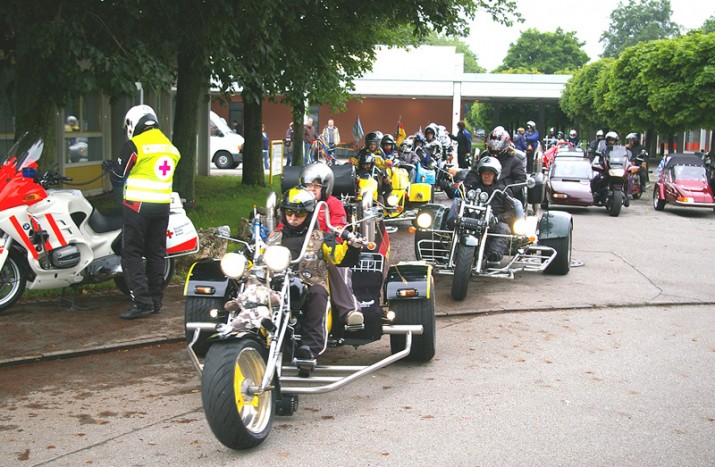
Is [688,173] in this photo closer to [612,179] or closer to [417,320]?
[612,179]

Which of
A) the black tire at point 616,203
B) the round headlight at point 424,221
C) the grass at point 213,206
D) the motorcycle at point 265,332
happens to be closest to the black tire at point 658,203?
the black tire at point 616,203

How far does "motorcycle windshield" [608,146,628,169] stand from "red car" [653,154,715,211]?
1.01 metres

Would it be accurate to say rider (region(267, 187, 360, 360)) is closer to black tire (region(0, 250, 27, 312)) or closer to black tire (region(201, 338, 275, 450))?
black tire (region(201, 338, 275, 450))

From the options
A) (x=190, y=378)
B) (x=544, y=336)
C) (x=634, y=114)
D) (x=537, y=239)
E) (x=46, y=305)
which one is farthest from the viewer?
(x=634, y=114)

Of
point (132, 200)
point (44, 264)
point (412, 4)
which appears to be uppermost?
point (412, 4)

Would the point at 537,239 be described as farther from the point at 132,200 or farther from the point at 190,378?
the point at 190,378

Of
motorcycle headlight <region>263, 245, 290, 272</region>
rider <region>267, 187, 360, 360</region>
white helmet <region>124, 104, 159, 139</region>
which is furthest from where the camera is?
white helmet <region>124, 104, 159, 139</region>

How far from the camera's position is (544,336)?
8.66m

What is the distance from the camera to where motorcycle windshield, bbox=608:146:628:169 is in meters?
22.9

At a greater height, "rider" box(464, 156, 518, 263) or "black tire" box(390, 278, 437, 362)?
"rider" box(464, 156, 518, 263)

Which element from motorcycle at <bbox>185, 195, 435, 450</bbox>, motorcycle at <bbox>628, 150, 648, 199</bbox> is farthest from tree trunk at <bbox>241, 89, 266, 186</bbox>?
motorcycle at <bbox>185, 195, 435, 450</bbox>

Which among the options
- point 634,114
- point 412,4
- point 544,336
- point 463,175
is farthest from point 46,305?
point 634,114

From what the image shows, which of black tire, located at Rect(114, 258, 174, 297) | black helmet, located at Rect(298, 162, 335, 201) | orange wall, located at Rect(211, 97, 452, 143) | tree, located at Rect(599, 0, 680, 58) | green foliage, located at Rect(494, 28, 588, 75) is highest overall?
tree, located at Rect(599, 0, 680, 58)

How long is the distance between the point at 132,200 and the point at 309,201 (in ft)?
9.32
